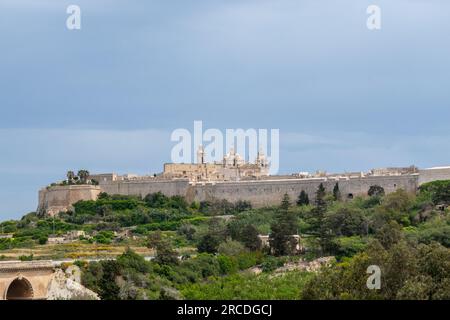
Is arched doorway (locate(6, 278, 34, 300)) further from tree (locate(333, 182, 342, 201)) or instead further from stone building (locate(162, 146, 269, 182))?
stone building (locate(162, 146, 269, 182))

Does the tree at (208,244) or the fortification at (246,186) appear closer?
the tree at (208,244)

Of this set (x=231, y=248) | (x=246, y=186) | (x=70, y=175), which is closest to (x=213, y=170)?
(x=246, y=186)

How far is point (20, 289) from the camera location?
37.7m

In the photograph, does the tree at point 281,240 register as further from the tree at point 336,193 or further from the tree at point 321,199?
the tree at point 336,193

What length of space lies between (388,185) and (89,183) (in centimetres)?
1827

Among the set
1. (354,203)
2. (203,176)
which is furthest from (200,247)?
(203,176)

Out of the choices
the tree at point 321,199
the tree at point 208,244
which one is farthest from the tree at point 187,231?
the tree at point 321,199

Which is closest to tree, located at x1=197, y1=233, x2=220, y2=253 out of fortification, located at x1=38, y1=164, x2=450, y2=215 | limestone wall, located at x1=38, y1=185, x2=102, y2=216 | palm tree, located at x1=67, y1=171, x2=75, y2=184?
fortification, located at x1=38, y1=164, x2=450, y2=215

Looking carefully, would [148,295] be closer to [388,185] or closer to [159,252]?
[159,252]

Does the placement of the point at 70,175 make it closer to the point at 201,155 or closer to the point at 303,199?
the point at 201,155

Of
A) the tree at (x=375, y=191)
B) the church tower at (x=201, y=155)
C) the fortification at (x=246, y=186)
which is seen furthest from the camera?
the church tower at (x=201, y=155)

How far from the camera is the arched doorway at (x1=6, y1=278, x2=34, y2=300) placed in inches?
1470

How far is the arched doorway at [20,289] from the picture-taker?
123 ft
